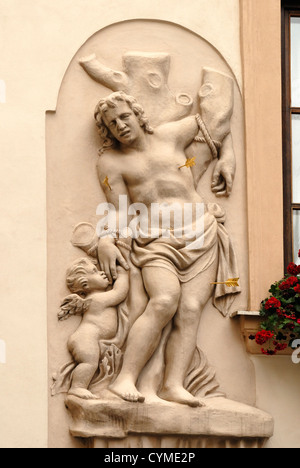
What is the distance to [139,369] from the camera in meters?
8.86

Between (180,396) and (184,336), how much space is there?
398 millimetres

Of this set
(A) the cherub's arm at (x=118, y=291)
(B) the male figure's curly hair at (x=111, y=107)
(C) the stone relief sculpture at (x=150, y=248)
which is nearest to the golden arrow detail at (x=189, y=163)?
(C) the stone relief sculpture at (x=150, y=248)

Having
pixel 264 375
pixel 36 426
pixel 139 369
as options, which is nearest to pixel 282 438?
pixel 264 375

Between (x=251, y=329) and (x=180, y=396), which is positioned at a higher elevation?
(x=251, y=329)

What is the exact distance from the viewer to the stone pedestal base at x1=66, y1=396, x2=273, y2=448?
8.66 meters

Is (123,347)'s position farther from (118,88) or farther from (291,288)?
(118,88)

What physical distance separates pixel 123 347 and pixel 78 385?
39 centimetres

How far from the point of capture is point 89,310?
891 cm

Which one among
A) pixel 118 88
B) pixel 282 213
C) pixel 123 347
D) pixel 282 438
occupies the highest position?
pixel 118 88

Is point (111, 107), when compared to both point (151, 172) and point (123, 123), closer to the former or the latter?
point (123, 123)

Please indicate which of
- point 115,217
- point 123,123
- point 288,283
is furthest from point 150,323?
point 123,123

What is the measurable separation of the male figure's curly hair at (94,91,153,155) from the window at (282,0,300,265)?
3.23ft

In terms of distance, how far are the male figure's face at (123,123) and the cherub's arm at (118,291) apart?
85cm

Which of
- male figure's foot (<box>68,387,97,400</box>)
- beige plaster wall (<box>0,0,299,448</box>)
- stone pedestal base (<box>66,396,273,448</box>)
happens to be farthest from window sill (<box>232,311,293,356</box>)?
male figure's foot (<box>68,387,97,400</box>)
